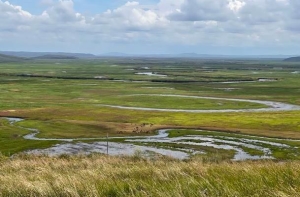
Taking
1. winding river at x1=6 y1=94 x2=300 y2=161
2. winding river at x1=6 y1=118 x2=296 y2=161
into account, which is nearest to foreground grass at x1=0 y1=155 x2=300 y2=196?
winding river at x1=6 y1=94 x2=300 y2=161

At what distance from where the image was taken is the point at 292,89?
452ft

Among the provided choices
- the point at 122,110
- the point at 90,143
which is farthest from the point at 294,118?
the point at 90,143

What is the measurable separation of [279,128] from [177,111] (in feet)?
Result: 89.3

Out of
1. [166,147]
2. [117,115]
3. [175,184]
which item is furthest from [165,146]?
[175,184]

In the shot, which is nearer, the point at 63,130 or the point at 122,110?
the point at 63,130

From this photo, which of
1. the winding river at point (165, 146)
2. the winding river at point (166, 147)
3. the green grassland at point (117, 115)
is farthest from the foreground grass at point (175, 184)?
the green grassland at point (117, 115)

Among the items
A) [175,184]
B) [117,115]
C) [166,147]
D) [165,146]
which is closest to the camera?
[175,184]

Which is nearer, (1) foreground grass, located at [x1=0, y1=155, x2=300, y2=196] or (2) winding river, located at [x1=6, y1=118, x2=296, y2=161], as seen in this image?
(1) foreground grass, located at [x1=0, y1=155, x2=300, y2=196]

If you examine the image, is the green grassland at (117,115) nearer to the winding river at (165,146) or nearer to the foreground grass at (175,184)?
the winding river at (165,146)

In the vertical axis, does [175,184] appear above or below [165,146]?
above

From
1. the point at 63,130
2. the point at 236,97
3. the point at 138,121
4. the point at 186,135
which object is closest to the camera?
the point at 186,135

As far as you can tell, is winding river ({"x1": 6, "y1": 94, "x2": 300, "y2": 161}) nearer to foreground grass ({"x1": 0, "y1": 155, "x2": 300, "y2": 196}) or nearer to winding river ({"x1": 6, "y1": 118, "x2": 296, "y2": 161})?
winding river ({"x1": 6, "y1": 118, "x2": 296, "y2": 161})

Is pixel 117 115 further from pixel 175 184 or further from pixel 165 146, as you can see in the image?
pixel 175 184

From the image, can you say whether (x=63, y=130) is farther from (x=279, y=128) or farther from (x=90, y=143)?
(x=279, y=128)
